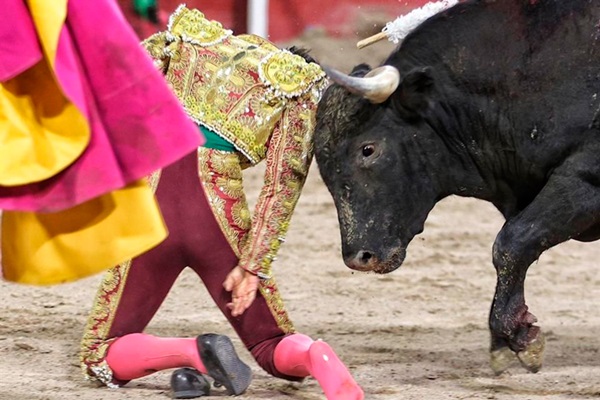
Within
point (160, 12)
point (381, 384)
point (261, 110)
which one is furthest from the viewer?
point (160, 12)

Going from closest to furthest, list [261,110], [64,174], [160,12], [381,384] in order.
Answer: [64,174], [261,110], [381,384], [160,12]

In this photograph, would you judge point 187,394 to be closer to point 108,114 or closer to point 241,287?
point 241,287

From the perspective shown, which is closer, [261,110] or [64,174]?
[64,174]

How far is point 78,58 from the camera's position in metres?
2.48

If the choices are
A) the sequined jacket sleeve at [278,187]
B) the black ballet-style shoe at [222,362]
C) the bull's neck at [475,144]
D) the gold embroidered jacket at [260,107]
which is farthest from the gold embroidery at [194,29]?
the black ballet-style shoe at [222,362]

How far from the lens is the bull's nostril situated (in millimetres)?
3318

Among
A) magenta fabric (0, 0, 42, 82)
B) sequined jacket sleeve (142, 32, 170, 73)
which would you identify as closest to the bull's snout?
sequined jacket sleeve (142, 32, 170, 73)

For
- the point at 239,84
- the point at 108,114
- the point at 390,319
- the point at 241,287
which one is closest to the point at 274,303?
the point at 241,287

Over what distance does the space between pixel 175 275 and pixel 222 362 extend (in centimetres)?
29

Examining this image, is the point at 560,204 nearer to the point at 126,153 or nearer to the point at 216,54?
the point at 216,54

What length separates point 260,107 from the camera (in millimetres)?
3209

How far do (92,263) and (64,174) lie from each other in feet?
0.63

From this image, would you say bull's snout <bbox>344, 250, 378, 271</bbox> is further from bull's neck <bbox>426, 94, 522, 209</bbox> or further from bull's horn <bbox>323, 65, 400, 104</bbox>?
bull's horn <bbox>323, 65, 400, 104</bbox>

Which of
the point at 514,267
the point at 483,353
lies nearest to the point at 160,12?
the point at 483,353
